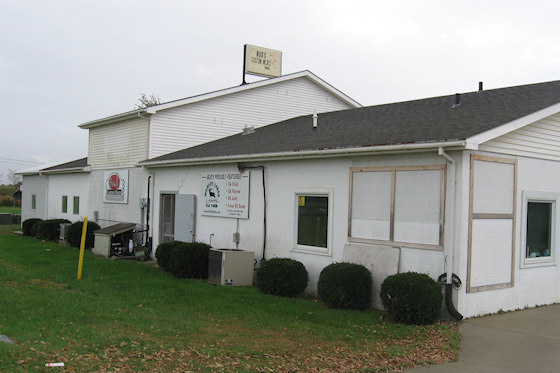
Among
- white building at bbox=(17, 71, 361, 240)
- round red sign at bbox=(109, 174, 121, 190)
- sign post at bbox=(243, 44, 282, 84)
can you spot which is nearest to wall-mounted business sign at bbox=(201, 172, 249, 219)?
white building at bbox=(17, 71, 361, 240)

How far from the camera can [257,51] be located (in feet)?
78.2

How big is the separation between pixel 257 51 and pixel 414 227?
15918mm

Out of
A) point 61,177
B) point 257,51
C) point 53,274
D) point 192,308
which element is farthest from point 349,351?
point 61,177

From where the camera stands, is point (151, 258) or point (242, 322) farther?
point (151, 258)

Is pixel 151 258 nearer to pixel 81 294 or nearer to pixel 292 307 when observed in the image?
pixel 81 294

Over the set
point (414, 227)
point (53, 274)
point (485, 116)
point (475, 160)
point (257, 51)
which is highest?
point (257, 51)

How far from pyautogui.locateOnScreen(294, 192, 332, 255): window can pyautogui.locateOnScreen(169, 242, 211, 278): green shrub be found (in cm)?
261

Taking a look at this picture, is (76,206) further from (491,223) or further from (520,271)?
(520,271)

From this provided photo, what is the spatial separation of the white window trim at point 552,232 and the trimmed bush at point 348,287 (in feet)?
10.4

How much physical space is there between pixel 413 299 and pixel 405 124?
449 centimetres

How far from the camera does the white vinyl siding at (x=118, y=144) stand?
18.6 metres

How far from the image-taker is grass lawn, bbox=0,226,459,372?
21.3ft

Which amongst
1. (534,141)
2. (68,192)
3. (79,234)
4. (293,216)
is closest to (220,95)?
(79,234)

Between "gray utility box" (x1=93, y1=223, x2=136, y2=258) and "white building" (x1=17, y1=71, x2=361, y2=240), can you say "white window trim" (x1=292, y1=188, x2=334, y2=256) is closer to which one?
"white building" (x1=17, y1=71, x2=361, y2=240)
